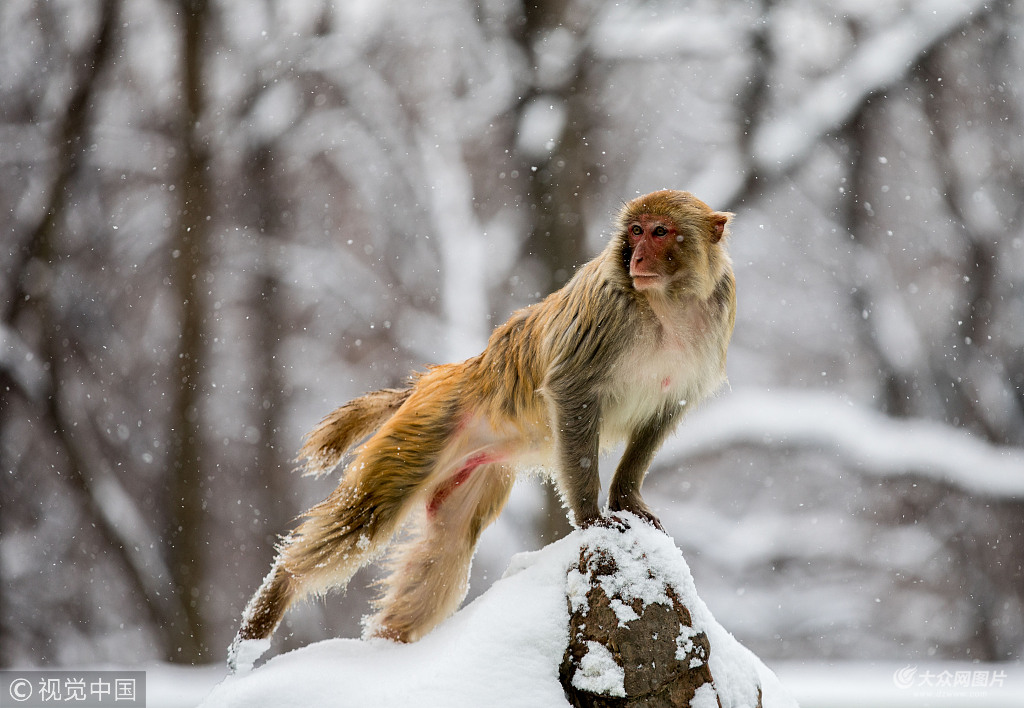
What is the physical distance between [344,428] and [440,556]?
56 centimetres

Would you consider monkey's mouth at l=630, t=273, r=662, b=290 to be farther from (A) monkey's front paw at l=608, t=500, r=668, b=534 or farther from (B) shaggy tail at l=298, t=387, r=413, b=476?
(B) shaggy tail at l=298, t=387, r=413, b=476

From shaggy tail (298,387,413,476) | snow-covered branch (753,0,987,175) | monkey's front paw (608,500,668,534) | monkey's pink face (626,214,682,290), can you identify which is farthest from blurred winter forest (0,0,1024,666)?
monkey's pink face (626,214,682,290)

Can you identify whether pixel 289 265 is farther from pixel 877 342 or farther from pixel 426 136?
pixel 877 342

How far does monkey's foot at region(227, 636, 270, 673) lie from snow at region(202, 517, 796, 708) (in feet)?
0.15

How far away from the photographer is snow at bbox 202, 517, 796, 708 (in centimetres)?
200

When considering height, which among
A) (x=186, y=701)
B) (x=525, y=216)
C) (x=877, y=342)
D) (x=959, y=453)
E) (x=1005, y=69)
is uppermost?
(x=1005, y=69)

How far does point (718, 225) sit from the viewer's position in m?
2.16

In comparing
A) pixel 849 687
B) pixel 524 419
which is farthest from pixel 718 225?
pixel 849 687

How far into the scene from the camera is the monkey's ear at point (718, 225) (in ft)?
7.03

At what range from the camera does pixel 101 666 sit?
18.4ft

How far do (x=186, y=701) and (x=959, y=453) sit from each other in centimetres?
528

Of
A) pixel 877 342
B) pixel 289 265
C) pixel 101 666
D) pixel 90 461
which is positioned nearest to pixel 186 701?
pixel 101 666

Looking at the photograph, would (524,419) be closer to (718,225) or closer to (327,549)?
(327,549)

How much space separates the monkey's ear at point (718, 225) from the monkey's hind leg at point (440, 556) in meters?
1.09
